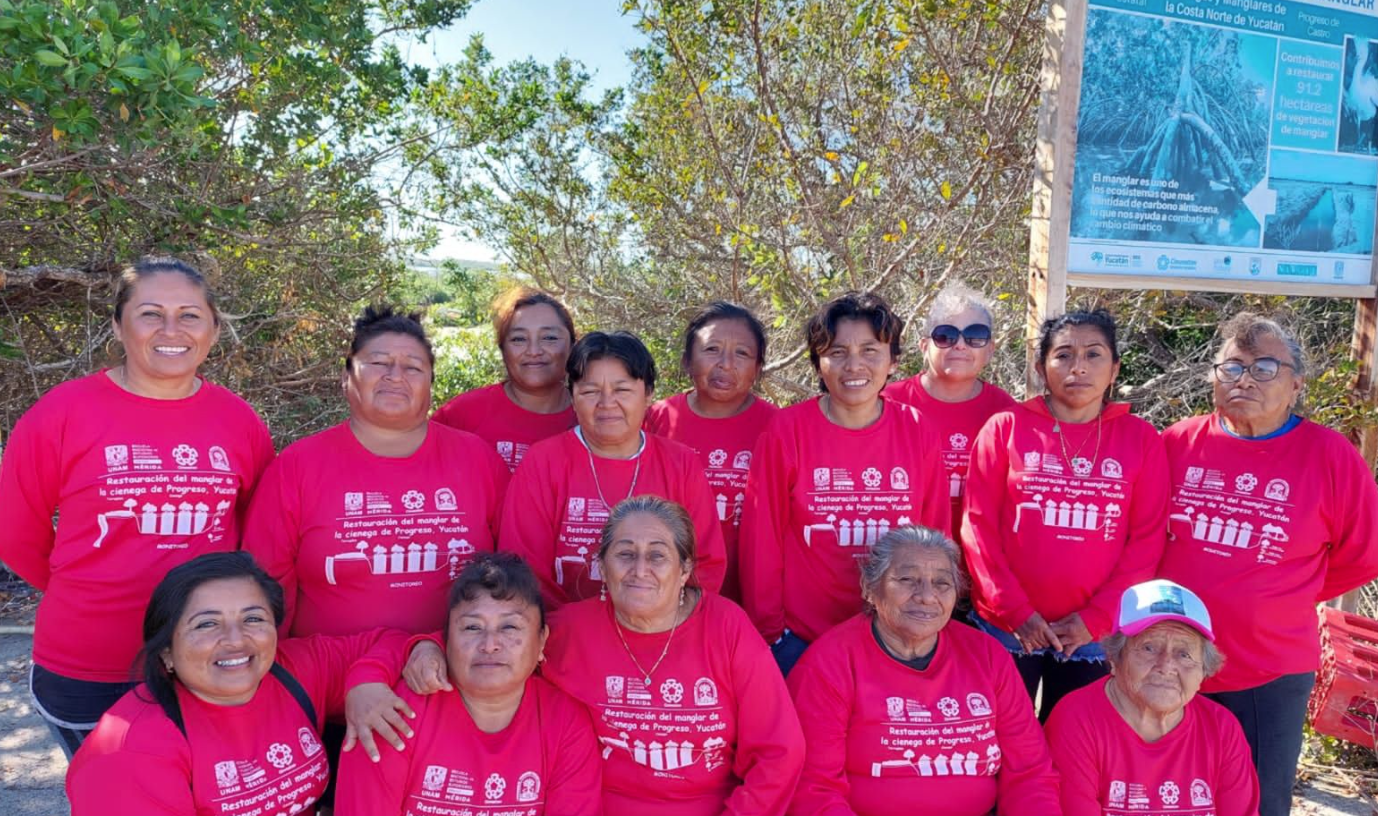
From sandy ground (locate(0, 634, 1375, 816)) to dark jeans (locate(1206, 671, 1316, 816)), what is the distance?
1.10 metres

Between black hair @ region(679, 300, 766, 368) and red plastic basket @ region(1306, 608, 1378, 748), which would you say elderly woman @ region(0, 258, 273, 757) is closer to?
black hair @ region(679, 300, 766, 368)

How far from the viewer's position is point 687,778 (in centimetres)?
280

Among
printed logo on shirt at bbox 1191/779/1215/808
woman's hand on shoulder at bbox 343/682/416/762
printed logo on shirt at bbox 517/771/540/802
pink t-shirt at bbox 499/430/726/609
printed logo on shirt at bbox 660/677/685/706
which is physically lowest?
printed logo on shirt at bbox 517/771/540/802

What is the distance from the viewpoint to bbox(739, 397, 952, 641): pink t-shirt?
Result: 10.8ft

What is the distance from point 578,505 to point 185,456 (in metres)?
1.26

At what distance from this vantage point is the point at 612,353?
310cm

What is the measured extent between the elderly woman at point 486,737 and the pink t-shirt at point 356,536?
25cm

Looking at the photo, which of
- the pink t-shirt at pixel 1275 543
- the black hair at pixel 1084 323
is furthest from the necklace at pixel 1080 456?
the pink t-shirt at pixel 1275 543

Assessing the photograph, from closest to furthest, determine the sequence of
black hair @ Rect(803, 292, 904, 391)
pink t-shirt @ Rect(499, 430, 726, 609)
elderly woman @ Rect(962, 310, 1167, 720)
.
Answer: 1. pink t-shirt @ Rect(499, 430, 726, 609)
2. elderly woman @ Rect(962, 310, 1167, 720)
3. black hair @ Rect(803, 292, 904, 391)

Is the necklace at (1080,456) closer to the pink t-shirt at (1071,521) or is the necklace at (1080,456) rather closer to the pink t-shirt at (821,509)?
the pink t-shirt at (1071,521)

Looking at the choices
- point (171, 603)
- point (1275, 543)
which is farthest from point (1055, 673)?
point (171, 603)

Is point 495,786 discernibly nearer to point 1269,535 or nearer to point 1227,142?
point 1269,535

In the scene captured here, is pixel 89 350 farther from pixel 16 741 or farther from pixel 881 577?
pixel 881 577

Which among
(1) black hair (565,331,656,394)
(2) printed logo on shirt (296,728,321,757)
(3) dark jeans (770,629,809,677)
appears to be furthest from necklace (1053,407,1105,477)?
(2) printed logo on shirt (296,728,321,757)
